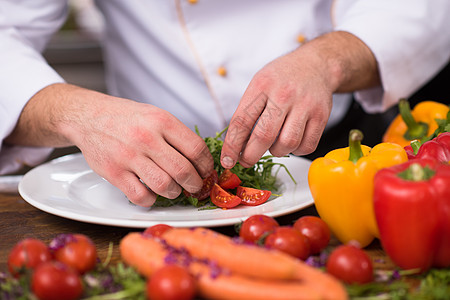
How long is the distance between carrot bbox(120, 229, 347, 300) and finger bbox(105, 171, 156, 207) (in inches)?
12.3

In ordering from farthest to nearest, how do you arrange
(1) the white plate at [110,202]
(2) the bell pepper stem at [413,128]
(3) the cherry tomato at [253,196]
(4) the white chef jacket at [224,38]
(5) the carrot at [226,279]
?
(4) the white chef jacket at [224,38], (2) the bell pepper stem at [413,128], (3) the cherry tomato at [253,196], (1) the white plate at [110,202], (5) the carrot at [226,279]

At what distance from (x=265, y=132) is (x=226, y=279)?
18.8 inches

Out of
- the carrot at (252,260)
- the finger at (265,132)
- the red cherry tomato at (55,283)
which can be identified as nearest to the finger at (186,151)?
the finger at (265,132)

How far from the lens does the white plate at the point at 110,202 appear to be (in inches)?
37.0

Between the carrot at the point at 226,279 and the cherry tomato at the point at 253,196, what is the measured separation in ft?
1.29

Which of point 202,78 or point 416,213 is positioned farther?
point 202,78

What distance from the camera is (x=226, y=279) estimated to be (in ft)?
2.15

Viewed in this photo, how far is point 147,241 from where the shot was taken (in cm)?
76

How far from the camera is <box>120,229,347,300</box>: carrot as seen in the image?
61 cm

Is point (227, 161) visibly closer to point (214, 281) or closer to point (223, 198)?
point (223, 198)

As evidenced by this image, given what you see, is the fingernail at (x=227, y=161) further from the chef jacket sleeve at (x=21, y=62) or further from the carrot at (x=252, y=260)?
the chef jacket sleeve at (x=21, y=62)

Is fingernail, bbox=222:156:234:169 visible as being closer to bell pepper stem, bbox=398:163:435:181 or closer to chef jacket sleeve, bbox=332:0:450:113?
bell pepper stem, bbox=398:163:435:181

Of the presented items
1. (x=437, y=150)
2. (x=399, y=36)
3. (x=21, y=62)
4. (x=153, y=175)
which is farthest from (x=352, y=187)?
(x=21, y=62)

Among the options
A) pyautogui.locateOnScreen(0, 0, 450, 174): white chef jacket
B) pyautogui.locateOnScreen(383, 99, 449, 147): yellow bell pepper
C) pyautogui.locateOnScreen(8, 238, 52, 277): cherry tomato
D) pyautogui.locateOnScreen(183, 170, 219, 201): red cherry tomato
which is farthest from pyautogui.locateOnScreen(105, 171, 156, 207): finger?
pyautogui.locateOnScreen(383, 99, 449, 147): yellow bell pepper
